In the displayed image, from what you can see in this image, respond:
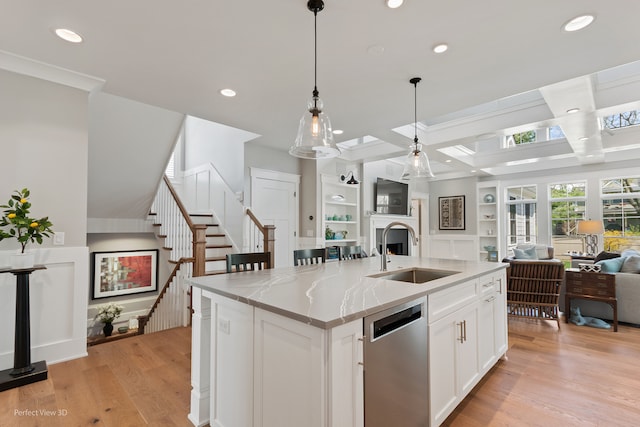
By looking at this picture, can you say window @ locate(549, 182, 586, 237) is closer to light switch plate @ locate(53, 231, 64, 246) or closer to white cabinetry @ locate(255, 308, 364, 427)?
white cabinetry @ locate(255, 308, 364, 427)

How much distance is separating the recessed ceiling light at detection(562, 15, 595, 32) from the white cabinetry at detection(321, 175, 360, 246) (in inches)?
157

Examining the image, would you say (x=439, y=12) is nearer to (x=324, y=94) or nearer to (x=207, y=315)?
(x=324, y=94)

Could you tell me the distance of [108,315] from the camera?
17.4 feet

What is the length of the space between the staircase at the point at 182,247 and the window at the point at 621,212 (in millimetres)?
7022

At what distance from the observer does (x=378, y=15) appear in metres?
2.01

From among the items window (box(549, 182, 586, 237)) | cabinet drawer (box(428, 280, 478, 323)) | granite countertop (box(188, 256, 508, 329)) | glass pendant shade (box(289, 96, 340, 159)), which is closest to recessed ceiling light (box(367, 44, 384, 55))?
glass pendant shade (box(289, 96, 340, 159))

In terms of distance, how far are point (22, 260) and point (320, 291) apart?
2.42m

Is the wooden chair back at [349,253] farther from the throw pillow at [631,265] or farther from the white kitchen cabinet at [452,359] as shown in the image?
the throw pillow at [631,265]

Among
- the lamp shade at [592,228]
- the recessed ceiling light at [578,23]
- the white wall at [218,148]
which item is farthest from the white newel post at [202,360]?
the lamp shade at [592,228]

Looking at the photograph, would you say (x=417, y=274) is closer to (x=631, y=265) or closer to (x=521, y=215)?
(x=631, y=265)

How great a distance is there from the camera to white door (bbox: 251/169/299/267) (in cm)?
520

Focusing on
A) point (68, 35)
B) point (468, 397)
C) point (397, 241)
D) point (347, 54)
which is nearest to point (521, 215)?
point (397, 241)

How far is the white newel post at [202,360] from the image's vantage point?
6.29 ft

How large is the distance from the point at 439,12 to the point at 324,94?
56.1 inches
